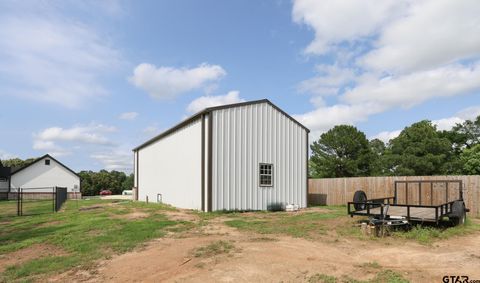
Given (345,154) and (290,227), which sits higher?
(345,154)

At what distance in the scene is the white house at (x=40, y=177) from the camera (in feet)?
143

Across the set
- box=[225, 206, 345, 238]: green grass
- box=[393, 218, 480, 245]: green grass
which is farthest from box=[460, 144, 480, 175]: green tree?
box=[225, 206, 345, 238]: green grass

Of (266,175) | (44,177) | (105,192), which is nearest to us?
(266,175)

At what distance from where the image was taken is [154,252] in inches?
330

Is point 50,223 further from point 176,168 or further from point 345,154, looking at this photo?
point 345,154

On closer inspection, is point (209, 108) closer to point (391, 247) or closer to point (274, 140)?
point (274, 140)

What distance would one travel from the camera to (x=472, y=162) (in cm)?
3678

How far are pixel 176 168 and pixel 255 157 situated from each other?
221 inches

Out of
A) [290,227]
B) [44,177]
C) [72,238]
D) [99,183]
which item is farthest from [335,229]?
[99,183]

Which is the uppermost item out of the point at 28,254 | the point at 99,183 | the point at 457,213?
the point at 457,213

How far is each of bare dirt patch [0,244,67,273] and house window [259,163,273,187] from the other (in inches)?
419

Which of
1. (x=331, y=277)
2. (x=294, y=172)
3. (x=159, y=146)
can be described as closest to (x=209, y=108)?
(x=294, y=172)

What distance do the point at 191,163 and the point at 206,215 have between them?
3891 millimetres

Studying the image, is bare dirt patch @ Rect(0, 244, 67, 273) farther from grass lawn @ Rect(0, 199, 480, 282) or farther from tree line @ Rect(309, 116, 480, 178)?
tree line @ Rect(309, 116, 480, 178)
